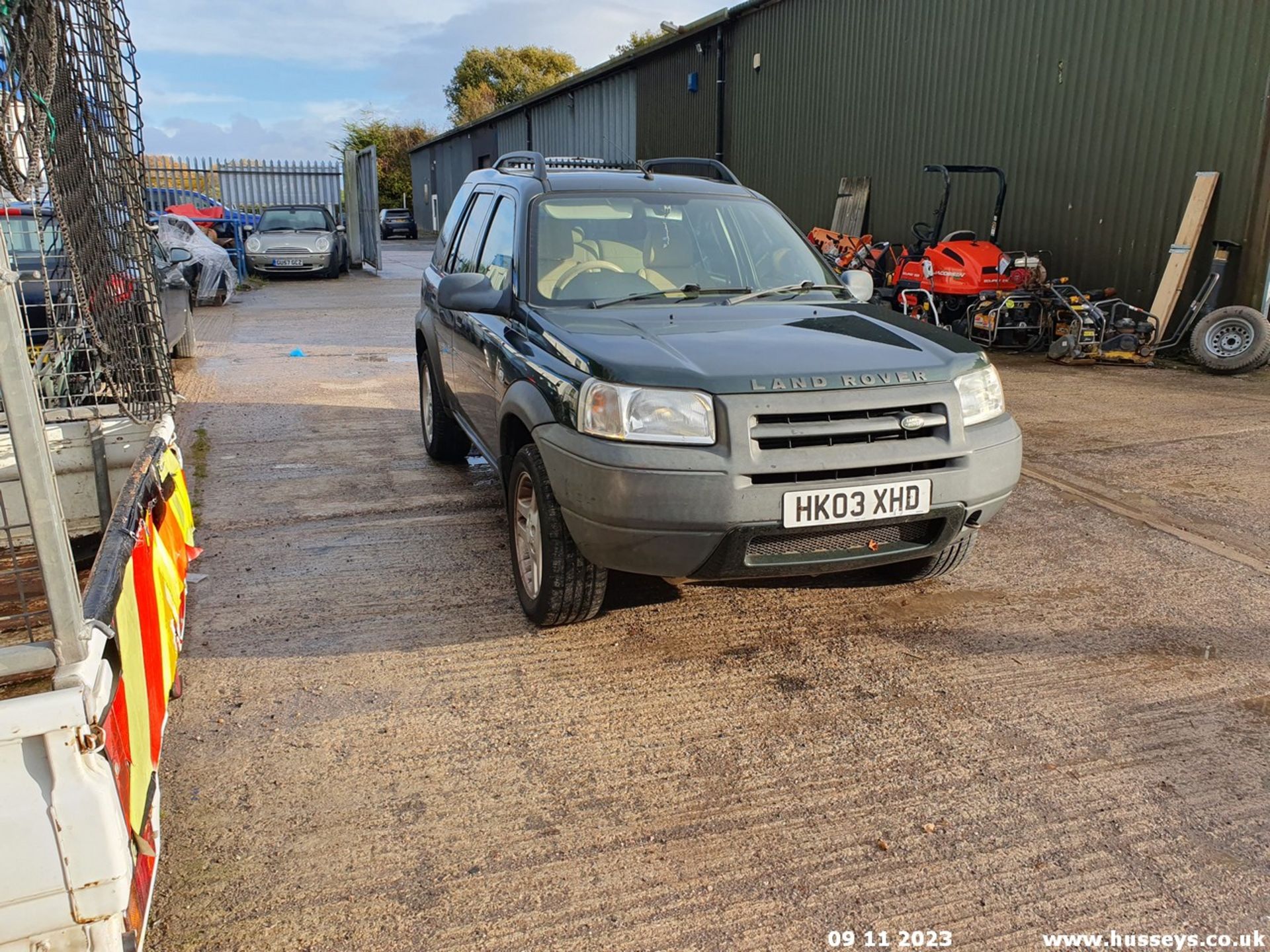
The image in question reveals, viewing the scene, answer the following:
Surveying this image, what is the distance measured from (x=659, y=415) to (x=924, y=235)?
11601 mm

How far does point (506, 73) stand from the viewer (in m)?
65.6

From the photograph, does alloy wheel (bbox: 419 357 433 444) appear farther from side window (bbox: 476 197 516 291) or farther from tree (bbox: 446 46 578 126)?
tree (bbox: 446 46 578 126)

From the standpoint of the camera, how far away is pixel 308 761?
118 inches

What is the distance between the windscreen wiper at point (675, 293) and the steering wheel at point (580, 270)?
0.19 m

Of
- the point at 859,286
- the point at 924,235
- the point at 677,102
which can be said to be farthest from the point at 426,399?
the point at 677,102

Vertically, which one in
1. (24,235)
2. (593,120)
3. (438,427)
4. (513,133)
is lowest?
(438,427)

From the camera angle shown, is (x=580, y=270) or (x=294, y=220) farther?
(x=294, y=220)

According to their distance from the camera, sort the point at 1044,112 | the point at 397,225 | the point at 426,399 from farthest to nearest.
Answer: the point at 397,225 → the point at 1044,112 → the point at 426,399

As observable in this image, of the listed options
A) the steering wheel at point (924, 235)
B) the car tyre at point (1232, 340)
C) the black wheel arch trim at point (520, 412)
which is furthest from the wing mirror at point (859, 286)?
the steering wheel at point (924, 235)

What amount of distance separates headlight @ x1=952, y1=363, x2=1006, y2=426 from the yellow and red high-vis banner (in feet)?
9.01

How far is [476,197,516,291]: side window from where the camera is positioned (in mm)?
4574

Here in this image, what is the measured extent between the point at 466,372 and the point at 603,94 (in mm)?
23740

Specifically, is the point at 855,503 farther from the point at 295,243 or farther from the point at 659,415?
the point at 295,243

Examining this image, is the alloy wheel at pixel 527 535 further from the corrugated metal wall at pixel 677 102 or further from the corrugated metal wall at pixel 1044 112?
the corrugated metal wall at pixel 677 102
